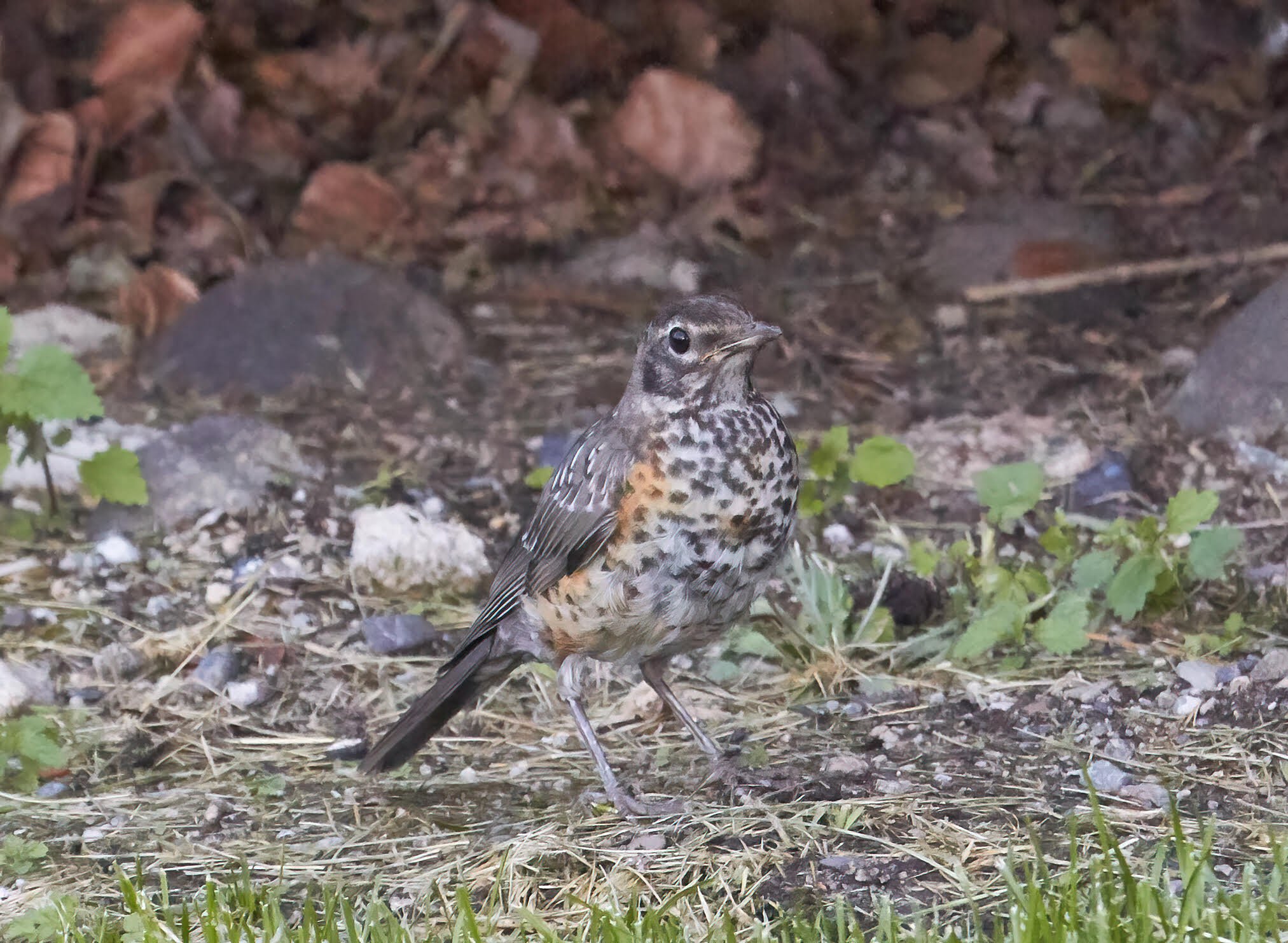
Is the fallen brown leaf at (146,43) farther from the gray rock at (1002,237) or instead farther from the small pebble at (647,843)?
the small pebble at (647,843)

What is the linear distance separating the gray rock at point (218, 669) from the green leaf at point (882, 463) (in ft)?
6.36

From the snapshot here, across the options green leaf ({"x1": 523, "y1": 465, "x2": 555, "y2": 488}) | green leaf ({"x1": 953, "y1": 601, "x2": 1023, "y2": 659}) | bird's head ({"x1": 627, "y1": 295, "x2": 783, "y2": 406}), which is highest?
bird's head ({"x1": 627, "y1": 295, "x2": 783, "y2": 406})

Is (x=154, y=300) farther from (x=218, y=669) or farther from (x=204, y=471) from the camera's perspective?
(x=218, y=669)

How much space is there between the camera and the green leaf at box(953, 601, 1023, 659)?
434 centimetres

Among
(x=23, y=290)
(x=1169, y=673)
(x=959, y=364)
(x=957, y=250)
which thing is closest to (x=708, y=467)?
(x=1169, y=673)

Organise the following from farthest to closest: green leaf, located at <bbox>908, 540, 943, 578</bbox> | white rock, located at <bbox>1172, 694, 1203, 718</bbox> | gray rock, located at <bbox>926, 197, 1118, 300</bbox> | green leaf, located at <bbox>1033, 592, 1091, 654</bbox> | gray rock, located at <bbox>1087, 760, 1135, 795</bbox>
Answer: gray rock, located at <bbox>926, 197, 1118, 300</bbox> < green leaf, located at <bbox>908, 540, 943, 578</bbox> < green leaf, located at <bbox>1033, 592, 1091, 654</bbox> < white rock, located at <bbox>1172, 694, 1203, 718</bbox> < gray rock, located at <bbox>1087, 760, 1135, 795</bbox>

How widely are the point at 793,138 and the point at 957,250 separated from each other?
1201 millimetres

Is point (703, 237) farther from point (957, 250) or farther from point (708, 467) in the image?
point (708, 467)

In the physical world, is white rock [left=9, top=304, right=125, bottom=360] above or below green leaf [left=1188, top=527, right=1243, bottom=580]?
below

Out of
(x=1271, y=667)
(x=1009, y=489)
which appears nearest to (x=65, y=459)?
(x=1009, y=489)

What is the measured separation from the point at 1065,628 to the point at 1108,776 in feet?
2.30

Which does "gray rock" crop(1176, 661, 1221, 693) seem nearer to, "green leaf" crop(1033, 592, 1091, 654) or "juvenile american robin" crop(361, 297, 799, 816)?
"green leaf" crop(1033, 592, 1091, 654)

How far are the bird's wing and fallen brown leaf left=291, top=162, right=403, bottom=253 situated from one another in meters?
3.36

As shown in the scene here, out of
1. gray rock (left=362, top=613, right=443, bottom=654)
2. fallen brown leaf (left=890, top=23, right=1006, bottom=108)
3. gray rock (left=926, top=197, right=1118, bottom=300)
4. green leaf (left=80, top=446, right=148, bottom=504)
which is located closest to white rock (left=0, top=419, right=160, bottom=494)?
green leaf (left=80, top=446, right=148, bottom=504)
